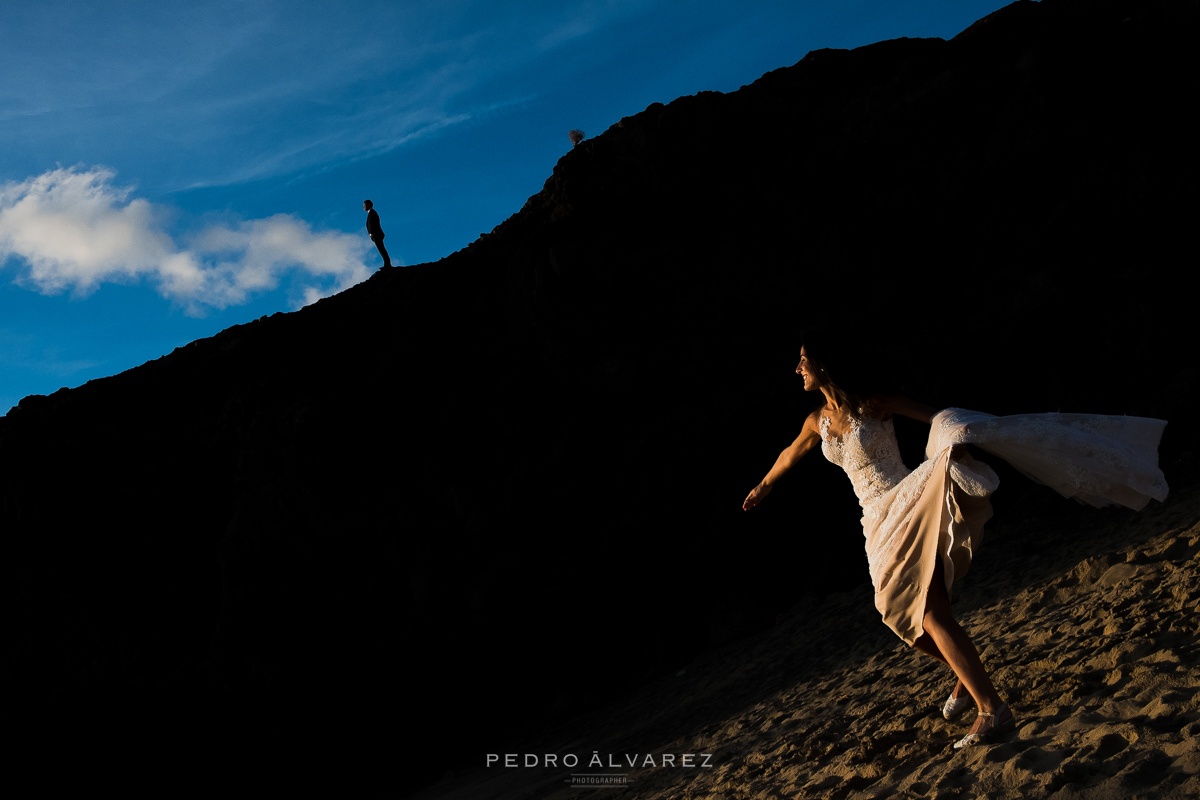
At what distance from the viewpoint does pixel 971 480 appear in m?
3.00

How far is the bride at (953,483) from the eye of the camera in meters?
3.04

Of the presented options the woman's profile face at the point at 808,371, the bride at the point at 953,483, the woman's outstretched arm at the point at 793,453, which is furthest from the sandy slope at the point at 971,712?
the woman's profile face at the point at 808,371

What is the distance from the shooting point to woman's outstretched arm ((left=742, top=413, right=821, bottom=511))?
3673 mm

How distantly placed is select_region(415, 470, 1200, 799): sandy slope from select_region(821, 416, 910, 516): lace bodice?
998mm

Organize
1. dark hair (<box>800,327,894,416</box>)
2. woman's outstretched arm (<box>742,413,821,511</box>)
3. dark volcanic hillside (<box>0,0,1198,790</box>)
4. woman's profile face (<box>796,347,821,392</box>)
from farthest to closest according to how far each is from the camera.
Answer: dark volcanic hillside (<box>0,0,1198,790</box>) < woman's outstretched arm (<box>742,413,821,511</box>) < woman's profile face (<box>796,347,821,392</box>) < dark hair (<box>800,327,894,416</box>)

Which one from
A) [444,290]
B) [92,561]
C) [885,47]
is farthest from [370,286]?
[885,47]

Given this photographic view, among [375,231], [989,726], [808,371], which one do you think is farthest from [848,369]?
[375,231]

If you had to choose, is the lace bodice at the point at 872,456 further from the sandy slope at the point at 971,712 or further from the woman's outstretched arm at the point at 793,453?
the sandy slope at the point at 971,712

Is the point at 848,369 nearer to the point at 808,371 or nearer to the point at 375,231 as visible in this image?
the point at 808,371

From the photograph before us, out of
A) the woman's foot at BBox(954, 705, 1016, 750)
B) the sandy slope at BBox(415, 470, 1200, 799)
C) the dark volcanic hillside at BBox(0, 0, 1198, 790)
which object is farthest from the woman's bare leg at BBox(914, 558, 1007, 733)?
the dark volcanic hillside at BBox(0, 0, 1198, 790)

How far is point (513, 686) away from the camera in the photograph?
314 inches

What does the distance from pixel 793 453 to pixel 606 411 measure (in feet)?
15.2

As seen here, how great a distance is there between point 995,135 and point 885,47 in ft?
4.88

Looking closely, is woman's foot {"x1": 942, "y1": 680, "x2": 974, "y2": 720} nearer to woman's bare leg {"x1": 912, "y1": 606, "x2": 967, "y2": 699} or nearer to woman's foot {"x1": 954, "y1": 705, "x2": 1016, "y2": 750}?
woman's bare leg {"x1": 912, "y1": 606, "x2": 967, "y2": 699}
